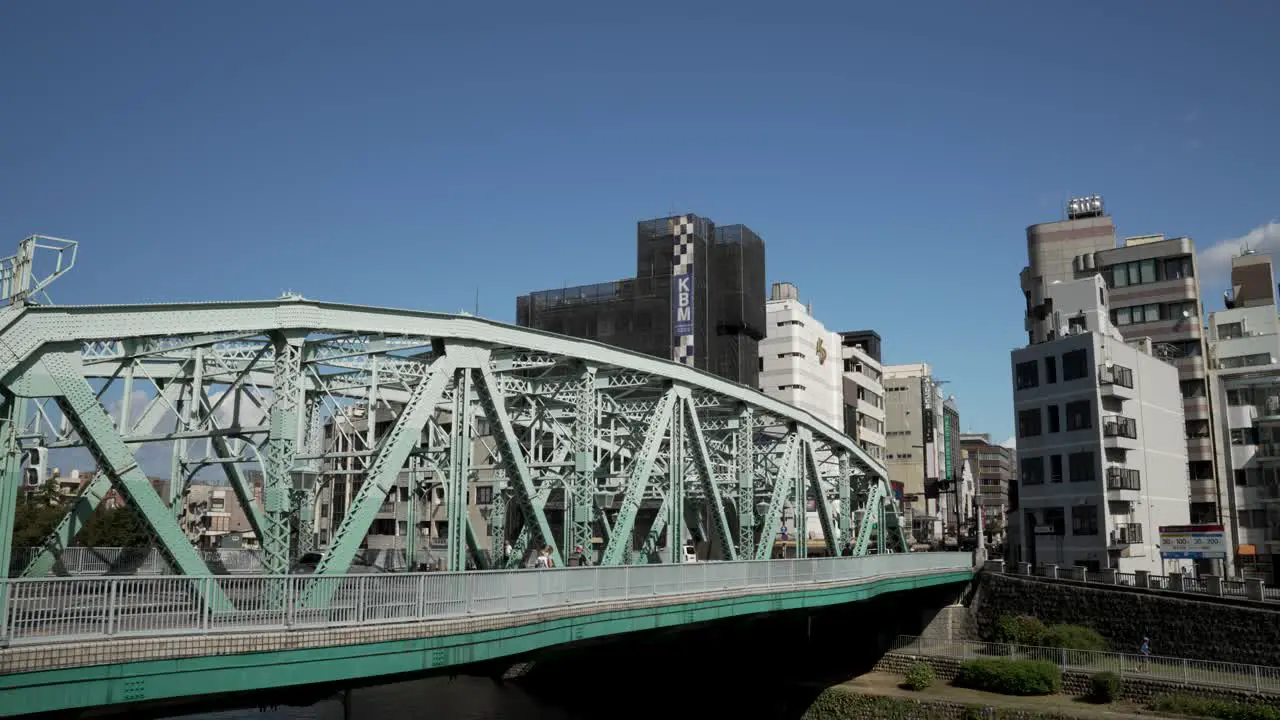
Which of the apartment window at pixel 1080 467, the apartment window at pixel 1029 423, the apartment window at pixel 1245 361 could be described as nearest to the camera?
the apartment window at pixel 1080 467

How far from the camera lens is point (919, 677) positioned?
46.5m

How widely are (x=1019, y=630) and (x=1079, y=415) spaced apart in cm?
1379

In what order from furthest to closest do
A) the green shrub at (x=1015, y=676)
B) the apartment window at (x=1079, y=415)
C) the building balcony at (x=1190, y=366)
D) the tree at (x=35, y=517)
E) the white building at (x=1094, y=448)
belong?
the building balcony at (x=1190, y=366) → the apartment window at (x=1079, y=415) → the tree at (x=35, y=517) → the white building at (x=1094, y=448) → the green shrub at (x=1015, y=676)

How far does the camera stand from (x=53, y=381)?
620 inches

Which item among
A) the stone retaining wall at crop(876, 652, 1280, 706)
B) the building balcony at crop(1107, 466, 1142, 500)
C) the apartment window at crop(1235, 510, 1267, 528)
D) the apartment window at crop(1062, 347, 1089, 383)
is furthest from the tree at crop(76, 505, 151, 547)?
the apartment window at crop(1235, 510, 1267, 528)

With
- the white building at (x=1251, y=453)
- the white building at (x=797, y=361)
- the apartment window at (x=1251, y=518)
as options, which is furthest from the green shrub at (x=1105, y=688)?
the white building at (x=797, y=361)

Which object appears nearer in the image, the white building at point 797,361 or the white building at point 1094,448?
the white building at point 1094,448

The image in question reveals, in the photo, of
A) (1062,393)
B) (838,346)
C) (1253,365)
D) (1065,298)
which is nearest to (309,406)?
(1062,393)

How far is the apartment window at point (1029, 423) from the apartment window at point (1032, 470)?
1.51 meters

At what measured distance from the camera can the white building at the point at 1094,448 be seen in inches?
2184

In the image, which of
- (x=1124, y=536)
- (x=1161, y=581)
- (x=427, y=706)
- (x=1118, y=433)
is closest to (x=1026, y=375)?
(x=1118, y=433)

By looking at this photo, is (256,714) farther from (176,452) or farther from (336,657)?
(336,657)

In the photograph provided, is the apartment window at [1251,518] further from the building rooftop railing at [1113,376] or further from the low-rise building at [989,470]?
the low-rise building at [989,470]

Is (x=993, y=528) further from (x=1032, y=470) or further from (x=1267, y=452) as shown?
(x=1032, y=470)
